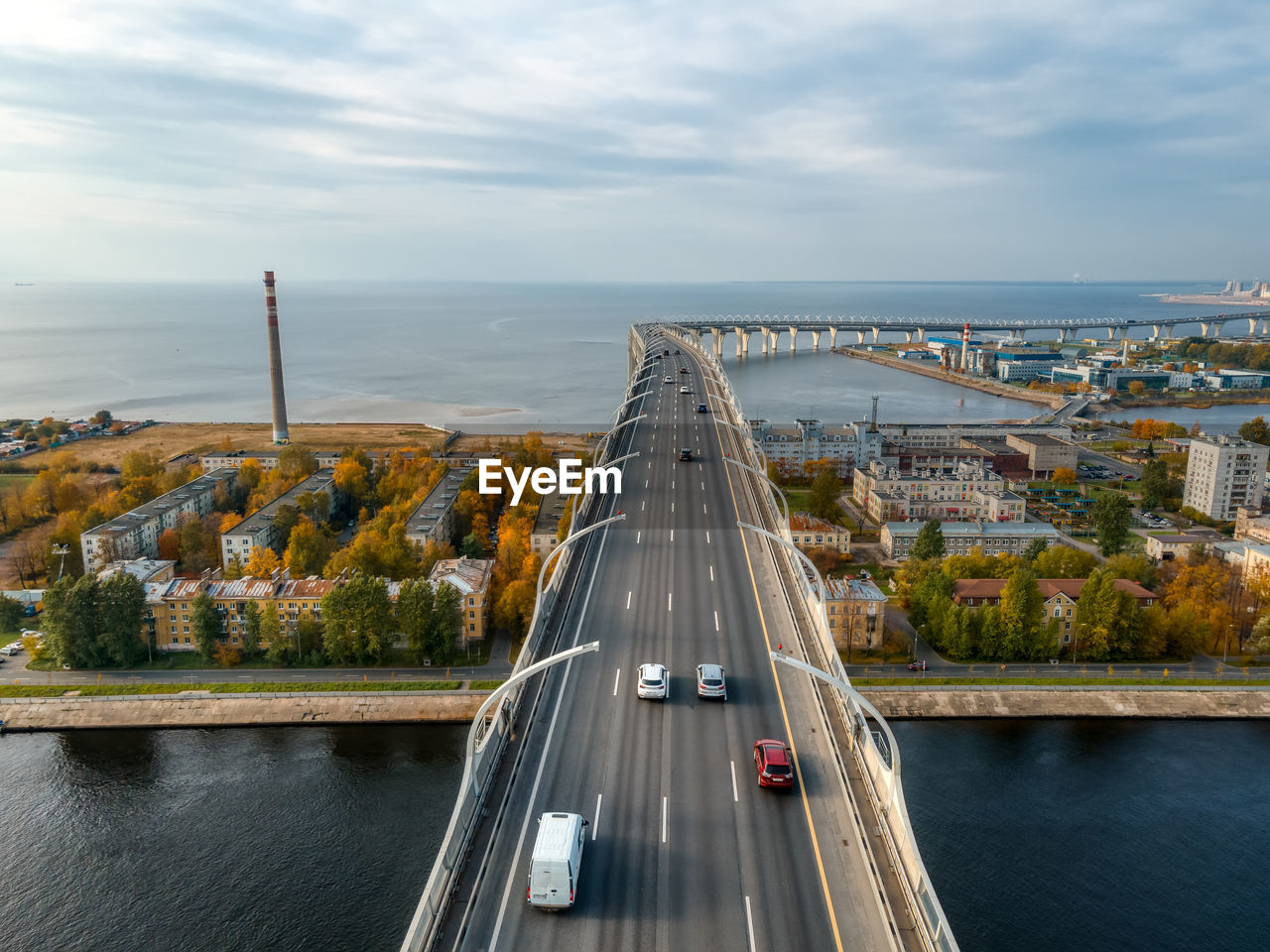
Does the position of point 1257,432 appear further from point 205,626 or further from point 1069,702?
point 205,626

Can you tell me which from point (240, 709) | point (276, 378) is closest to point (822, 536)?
point (240, 709)

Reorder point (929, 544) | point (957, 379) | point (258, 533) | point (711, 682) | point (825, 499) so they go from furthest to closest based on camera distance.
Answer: point (957, 379) < point (825, 499) < point (258, 533) < point (929, 544) < point (711, 682)

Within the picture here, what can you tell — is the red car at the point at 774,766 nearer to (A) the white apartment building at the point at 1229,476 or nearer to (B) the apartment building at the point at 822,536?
(B) the apartment building at the point at 822,536

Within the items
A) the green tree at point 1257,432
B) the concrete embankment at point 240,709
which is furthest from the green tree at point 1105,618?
the green tree at point 1257,432

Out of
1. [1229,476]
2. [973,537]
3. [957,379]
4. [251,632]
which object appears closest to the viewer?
[251,632]

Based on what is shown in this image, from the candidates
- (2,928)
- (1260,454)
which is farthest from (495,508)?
(1260,454)

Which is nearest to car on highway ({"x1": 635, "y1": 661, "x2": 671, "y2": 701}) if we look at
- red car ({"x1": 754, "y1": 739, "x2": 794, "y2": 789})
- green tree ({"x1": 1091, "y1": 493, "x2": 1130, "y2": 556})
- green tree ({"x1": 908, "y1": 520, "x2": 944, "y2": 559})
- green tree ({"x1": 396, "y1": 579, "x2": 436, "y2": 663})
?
red car ({"x1": 754, "y1": 739, "x2": 794, "y2": 789})

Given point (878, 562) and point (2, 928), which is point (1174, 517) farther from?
point (2, 928)
